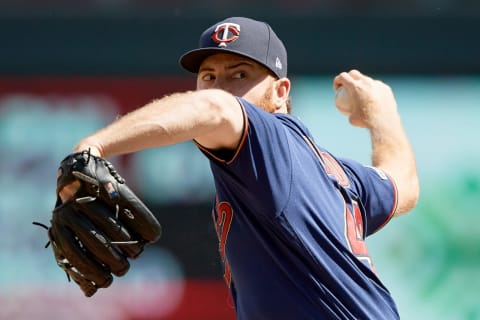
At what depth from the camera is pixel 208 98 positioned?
238 cm

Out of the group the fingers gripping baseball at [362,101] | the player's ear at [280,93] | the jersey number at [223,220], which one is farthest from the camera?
the fingers gripping baseball at [362,101]

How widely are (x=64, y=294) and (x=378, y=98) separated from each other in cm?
315

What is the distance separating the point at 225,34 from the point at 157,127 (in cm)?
80

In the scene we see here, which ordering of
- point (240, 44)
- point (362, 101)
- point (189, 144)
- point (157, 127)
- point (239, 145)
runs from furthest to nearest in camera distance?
point (189, 144)
point (362, 101)
point (240, 44)
point (239, 145)
point (157, 127)

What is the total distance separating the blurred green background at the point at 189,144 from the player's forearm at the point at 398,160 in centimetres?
287

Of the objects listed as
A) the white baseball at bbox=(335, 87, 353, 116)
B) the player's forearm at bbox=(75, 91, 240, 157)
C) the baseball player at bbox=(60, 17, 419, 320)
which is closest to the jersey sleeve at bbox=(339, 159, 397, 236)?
the baseball player at bbox=(60, 17, 419, 320)

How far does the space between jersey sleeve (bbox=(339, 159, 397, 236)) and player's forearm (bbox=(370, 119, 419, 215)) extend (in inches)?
2.5

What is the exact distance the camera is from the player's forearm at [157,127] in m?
2.26

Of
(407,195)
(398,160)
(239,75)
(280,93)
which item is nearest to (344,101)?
(398,160)

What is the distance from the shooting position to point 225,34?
298 centimetres

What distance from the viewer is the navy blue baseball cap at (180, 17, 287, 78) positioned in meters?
2.97

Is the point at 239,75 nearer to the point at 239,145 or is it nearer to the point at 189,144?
the point at 239,145

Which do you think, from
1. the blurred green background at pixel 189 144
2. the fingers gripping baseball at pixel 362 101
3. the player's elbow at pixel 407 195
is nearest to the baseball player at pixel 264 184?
the player's elbow at pixel 407 195

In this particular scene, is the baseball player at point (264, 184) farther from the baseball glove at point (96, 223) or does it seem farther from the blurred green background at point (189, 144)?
the blurred green background at point (189, 144)
